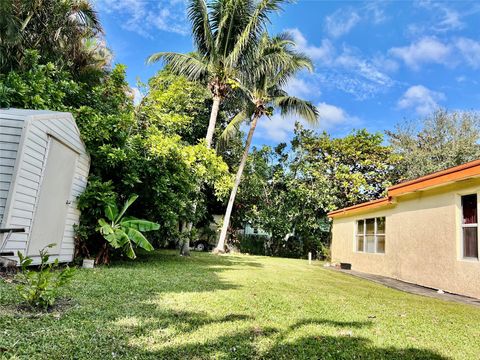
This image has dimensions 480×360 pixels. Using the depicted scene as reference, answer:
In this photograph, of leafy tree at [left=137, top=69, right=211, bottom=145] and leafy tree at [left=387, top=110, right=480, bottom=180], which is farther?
leafy tree at [left=387, top=110, right=480, bottom=180]

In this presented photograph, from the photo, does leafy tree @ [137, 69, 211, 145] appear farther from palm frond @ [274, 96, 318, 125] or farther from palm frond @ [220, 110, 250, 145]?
palm frond @ [274, 96, 318, 125]

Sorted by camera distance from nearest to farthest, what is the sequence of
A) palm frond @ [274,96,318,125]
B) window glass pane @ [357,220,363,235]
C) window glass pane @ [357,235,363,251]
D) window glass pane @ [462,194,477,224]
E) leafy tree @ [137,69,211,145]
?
window glass pane @ [462,194,477,224] < leafy tree @ [137,69,211,145] < window glass pane @ [357,235,363,251] < window glass pane @ [357,220,363,235] < palm frond @ [274,96,318,125]

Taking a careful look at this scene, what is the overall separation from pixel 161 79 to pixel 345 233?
1134cm

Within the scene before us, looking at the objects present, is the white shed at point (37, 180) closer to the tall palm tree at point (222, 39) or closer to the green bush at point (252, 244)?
the tall palm tree at point (222, 39)

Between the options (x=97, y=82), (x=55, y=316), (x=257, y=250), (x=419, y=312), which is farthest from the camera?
(x=257, y=250)

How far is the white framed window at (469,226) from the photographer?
26.9 feet

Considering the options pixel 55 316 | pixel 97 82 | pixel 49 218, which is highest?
pixel 97 82

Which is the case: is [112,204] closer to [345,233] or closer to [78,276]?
[78,276]

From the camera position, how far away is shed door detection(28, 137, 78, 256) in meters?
6.72

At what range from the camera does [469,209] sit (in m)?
8.48

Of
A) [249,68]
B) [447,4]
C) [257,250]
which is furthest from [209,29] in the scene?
[257,250]

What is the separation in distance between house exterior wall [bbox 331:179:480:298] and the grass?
2.55m

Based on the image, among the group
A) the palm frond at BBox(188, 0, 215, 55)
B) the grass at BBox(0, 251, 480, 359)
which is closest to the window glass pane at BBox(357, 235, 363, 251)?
the grass at BBox(0, 251, 480, 359)

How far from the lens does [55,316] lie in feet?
12.3
